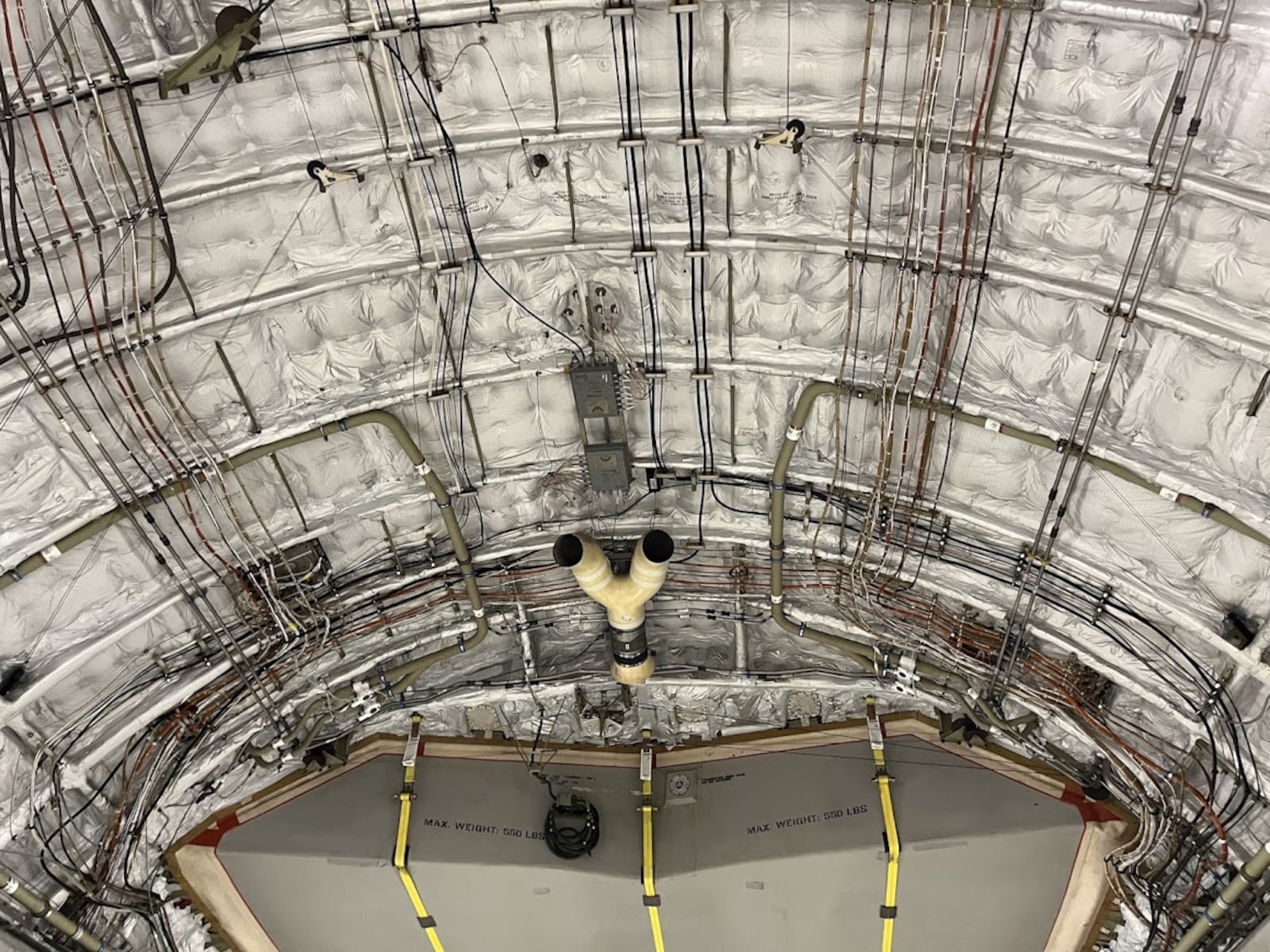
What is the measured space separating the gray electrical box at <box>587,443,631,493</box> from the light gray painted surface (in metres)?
4.38

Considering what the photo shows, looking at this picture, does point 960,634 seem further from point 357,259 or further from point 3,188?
point 3,188

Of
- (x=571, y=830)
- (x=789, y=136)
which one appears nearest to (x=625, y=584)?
(x=571, y=830)

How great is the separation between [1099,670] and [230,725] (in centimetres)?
1093

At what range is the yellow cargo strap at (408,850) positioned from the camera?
39.8 ft

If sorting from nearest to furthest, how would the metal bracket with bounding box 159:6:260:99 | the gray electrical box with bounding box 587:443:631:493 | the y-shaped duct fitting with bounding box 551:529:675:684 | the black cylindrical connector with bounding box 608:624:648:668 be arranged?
the metal bracket with bounding box 159:6:260:99
the y-shaped duct fitting with bounding box 551:529:675:684
the gray electrical box with bounding box 587:443:631:493
the black cylindrical connector with bounding box 608:624:648:668

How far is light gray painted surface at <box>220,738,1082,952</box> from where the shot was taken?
38.5 feet

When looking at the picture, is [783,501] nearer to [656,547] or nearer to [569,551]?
[656,547]

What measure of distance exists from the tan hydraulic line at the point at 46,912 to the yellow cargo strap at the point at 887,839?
9.90m

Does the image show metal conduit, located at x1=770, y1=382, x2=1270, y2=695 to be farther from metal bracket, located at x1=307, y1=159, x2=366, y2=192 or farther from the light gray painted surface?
metal bracket, located at x1=307, y1=159, x2=366, y2=192

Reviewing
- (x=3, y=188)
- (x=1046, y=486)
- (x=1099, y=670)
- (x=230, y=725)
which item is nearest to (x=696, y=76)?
(x=1046, y=486)

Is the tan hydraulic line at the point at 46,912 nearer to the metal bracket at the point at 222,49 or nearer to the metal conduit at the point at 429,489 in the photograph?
the metal conduit at the point at 429,489

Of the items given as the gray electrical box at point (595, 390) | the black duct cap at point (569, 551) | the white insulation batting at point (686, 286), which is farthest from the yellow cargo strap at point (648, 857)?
the gray electrical box at point (595, 390)

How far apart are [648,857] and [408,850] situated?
3.22 m

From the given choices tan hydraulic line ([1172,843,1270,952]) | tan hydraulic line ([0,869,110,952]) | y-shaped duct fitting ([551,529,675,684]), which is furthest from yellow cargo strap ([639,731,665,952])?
tan hydraulic line ([0,869,110,952])
